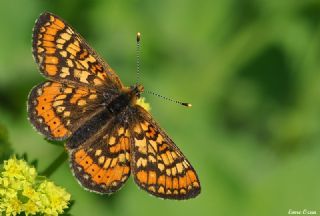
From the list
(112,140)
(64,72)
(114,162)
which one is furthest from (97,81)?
(114,162)

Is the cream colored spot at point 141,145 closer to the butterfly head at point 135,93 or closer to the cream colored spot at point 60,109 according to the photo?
the butterfly head at point 135,93

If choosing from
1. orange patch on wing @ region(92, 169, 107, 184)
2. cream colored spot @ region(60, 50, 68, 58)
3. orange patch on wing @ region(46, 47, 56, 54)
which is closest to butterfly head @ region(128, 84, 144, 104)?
cream colored spot @ region(60, 50, 68, 58)

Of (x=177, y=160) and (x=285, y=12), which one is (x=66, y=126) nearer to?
(x=177, y=160)

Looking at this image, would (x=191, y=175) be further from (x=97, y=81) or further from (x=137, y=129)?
(x=97, y=81)

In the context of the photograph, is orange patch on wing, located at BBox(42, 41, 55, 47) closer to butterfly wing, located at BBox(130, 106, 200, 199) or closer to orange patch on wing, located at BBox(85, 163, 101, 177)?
butterfly wing, located at BBox(130, 106, 200, 199)

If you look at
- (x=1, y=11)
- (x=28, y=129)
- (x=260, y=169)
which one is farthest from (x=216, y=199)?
(x=1, y=11)

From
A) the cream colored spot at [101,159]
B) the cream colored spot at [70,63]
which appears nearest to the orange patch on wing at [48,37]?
the cream colored spot at [70,63]
